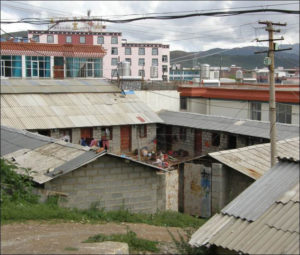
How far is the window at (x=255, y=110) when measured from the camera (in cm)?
2820

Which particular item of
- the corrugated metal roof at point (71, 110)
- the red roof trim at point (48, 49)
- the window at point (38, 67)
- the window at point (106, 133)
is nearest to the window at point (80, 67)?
the red roof trim at point (48, 49)

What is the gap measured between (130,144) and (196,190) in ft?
39.3

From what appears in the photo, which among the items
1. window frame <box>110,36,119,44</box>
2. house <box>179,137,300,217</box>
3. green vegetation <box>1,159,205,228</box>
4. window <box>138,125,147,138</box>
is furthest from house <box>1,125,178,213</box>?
window frame <box>110,36,119,44</box>

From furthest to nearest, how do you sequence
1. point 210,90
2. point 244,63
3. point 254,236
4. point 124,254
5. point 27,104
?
point 244,63 < point 210,90 < point 27,104 < point 124,254 < point 254,236

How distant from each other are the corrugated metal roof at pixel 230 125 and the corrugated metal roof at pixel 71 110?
5.53ft

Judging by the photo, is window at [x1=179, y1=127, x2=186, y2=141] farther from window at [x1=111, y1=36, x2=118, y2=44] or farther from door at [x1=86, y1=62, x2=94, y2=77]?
window at [x1=111, y1=36, x2=118, y2=44]

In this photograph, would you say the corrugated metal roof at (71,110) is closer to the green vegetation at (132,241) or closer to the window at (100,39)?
the green vegetation at (132,241)

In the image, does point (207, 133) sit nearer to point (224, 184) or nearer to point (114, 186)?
point (224, 184)

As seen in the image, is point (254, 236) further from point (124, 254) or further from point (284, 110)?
point (284, 110)

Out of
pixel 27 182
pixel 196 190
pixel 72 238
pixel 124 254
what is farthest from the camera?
pixel 196 190

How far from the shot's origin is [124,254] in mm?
7613

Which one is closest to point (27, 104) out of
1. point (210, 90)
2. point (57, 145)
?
point (57, 145)

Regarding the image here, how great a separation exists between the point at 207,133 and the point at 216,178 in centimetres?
1137

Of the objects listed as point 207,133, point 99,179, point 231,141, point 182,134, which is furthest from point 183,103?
point 99,179
